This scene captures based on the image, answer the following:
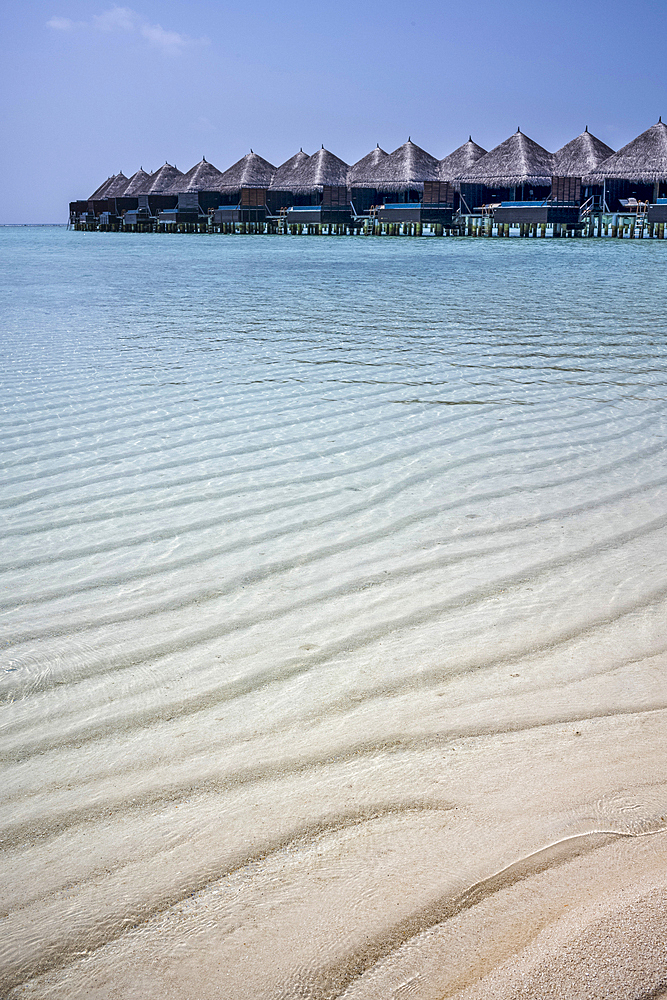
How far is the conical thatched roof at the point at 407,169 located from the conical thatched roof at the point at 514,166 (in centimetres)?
210

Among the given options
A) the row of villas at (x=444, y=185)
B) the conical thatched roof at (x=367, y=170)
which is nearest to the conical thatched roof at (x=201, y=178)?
the row of villas at (x=444, y=185)

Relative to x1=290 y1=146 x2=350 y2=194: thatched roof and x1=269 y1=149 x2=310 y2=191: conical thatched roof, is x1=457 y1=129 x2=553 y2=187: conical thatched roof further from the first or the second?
x1=269 y1=149 x2=310 y2=191: conical thatched roof

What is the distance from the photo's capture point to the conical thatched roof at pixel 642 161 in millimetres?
33344

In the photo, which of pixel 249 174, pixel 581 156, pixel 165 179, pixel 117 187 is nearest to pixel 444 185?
pixel 581 156

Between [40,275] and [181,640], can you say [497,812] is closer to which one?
[181,640]

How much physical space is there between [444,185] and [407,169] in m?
2.10

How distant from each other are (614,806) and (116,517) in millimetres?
2182

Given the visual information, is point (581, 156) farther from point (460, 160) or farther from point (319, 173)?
point (319, 173)

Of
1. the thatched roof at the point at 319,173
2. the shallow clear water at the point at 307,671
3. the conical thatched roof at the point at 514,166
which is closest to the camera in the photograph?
the shallow clear water at the point at 307,671

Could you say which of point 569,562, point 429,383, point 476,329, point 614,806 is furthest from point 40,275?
point 614,806

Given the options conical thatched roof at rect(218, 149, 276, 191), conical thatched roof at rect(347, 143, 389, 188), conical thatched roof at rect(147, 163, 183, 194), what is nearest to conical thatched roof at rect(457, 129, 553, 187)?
conical thatched roof at rect(347, 143, 389, 188)

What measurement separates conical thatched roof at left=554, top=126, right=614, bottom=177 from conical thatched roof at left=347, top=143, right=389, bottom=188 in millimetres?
9098

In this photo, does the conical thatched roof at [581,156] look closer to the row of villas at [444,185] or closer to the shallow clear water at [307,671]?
the row of villas at [444,185]

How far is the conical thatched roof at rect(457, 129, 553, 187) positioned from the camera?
36250mm
